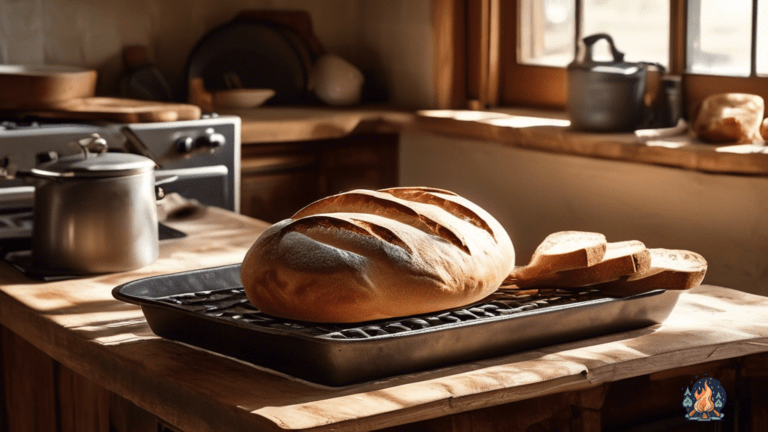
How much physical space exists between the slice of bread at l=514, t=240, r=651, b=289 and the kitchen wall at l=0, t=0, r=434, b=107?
2129mm

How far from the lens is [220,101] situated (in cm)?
318

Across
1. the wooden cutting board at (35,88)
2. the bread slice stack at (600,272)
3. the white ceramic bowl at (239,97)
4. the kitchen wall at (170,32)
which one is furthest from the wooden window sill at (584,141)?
the wooden cutting board at (35,88)

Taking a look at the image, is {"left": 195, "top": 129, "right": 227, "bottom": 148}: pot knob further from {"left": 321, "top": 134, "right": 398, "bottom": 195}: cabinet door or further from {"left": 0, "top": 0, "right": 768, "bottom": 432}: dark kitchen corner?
{"left": 321, "top": 134, "right": 398, "bottom": 195}: cabinet door

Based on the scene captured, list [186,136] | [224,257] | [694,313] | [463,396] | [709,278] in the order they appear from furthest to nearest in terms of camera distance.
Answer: [186,136]
[709,278]
[224,257]
[694,313]
[463,396]

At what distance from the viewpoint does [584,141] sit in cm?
239

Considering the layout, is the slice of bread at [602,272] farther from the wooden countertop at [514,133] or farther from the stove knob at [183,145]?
the stove knob at [183,145]

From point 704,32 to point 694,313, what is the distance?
1420mm

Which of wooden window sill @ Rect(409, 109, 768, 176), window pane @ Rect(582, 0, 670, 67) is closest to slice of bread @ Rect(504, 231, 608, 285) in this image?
wooden window sill @ Rect(409, 109, 768, 176)

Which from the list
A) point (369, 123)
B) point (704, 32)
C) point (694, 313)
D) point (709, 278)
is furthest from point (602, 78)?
point (694, 313)

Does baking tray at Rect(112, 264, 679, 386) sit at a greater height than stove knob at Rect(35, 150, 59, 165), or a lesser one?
lesser

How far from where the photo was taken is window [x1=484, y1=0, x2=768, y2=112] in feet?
7.63

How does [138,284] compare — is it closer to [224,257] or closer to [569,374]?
[224,257]

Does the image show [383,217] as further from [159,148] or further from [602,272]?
[159,148]

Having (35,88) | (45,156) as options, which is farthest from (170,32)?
(45,156)
